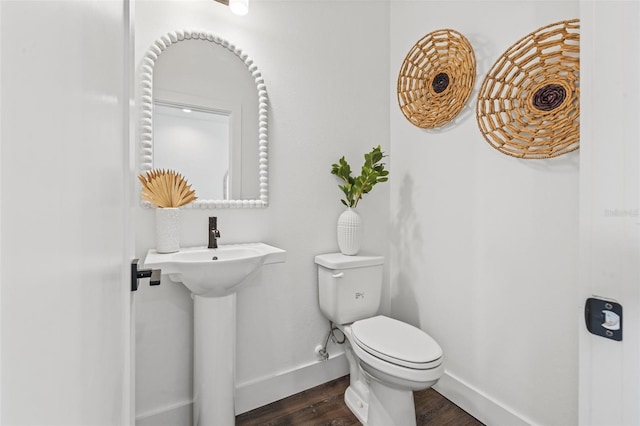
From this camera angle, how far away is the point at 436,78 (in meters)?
1.67

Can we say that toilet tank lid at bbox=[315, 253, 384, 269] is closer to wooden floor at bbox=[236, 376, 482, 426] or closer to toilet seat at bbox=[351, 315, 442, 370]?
toilet seat at bbox=[351, 315, 442, 370]

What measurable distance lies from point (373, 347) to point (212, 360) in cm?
70

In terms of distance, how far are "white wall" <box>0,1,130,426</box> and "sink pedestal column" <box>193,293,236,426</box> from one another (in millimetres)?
815

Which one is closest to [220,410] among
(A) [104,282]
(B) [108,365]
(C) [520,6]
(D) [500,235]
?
(B) [108,365]

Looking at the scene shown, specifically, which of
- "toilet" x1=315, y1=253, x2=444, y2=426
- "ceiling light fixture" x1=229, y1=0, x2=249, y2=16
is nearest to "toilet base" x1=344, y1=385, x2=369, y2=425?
"toilet" x1=315, y1=253, x2=444, y2=426

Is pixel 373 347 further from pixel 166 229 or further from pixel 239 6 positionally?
pixel 239 6

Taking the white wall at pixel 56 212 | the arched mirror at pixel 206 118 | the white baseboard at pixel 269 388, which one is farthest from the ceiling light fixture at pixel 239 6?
the white baseboard at pixel 269 388

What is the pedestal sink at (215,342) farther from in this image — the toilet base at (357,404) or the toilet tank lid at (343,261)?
the toilet base at (357,404)

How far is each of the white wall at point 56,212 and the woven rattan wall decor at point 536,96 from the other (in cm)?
148

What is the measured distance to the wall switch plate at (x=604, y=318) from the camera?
0.61m

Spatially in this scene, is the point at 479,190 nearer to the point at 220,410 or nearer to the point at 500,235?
the point at 500,235

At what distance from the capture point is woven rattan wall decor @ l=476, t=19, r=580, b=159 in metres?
A: 1.12

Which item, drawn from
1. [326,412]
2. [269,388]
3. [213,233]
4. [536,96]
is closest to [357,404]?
[326,412]

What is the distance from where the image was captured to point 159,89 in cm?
131
